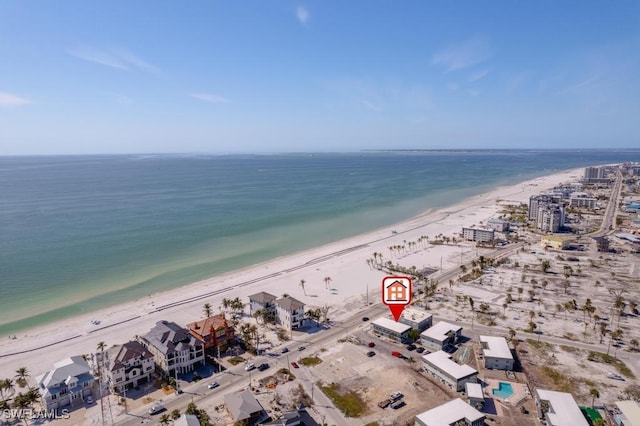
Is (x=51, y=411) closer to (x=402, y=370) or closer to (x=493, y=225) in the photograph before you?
(x=402, y=370)

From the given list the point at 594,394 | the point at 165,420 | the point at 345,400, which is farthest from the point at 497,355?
the point at 165,420

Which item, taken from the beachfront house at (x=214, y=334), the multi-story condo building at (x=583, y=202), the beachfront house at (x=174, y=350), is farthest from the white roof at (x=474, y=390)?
the multi-story condo building at (x=583, y=202)

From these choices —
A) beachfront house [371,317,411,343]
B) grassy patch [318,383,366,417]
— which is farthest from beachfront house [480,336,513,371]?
grassy patch [318,383,366,417]

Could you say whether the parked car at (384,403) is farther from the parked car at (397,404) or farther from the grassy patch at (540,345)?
the grassy patch at (540,345)

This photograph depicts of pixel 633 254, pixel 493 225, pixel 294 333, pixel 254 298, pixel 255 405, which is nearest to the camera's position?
pixel 255 405

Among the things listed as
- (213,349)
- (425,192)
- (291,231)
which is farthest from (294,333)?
(425,192)
